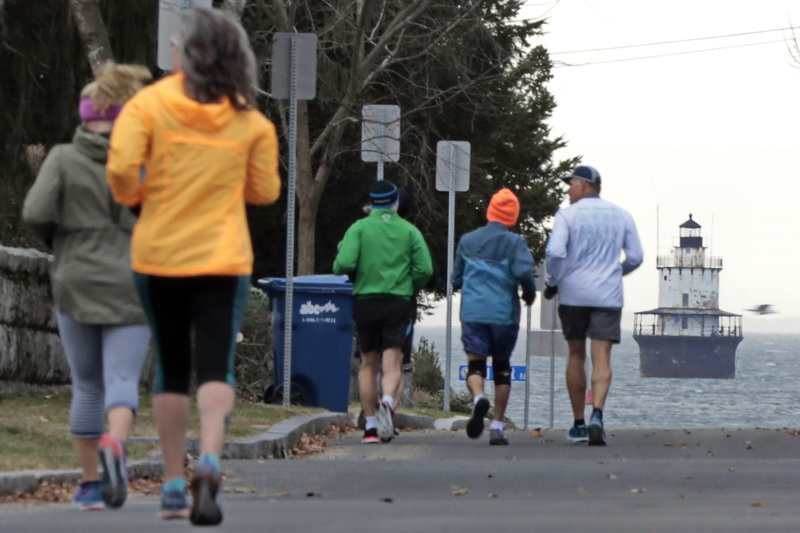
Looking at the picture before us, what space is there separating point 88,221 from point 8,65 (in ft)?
38.4

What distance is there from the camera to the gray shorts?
12.1m

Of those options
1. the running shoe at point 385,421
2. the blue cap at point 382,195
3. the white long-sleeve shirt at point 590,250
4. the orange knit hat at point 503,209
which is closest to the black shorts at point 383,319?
the running shoe at point 385,421

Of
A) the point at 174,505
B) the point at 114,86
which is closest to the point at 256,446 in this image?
the point at 114,86

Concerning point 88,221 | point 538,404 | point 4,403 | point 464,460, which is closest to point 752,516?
point 88,221

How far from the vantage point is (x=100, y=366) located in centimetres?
693

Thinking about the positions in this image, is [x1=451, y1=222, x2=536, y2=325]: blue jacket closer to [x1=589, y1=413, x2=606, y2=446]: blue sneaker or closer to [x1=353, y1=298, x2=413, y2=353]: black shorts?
[x1=353, y1=298, x2=413, y2=353]: black shorts

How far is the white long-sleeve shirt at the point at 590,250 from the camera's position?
1214 centimetres

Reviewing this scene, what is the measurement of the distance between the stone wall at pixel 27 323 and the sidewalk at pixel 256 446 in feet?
6.81

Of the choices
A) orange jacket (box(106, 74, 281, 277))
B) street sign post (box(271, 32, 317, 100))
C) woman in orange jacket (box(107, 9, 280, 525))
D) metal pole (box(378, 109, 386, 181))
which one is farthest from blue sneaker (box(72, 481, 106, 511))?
metal pole (box(378, 109, 386, 181))

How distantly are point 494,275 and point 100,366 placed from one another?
597 cm

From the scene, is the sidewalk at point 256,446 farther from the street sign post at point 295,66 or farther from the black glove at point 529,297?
the street sign post at point 295,66

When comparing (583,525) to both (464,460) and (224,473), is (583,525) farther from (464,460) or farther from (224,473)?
(464,460)

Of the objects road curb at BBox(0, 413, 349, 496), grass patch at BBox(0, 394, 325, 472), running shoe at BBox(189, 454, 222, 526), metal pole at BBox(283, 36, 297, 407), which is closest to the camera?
running shoe at BBox(189, 454, 222, 526)

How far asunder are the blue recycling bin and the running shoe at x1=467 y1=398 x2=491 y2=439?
124 inches
